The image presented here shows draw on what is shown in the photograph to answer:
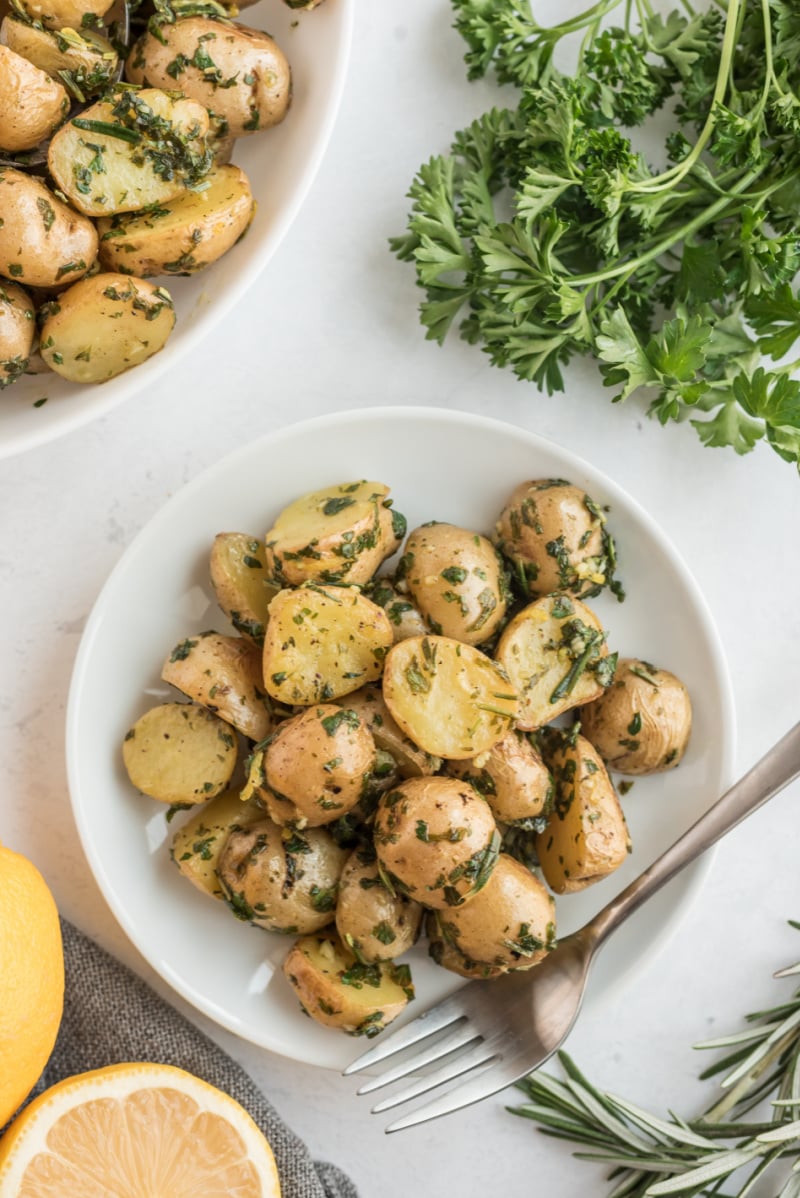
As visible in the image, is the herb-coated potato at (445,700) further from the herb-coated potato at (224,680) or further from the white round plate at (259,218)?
the white round plate at (259,218)

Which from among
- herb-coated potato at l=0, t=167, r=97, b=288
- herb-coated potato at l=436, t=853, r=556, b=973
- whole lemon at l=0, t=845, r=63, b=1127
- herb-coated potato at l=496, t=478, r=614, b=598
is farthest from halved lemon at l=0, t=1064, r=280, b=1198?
herb-coated potato at l=0, t=167, r=97, b=288

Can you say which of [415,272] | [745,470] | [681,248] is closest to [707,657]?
[745,470]

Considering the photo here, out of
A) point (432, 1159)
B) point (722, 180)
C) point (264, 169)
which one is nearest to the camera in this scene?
point (264, 169)

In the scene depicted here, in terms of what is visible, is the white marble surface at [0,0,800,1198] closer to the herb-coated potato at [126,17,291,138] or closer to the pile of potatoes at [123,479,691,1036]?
the pile of potatoes at [123,479,691,1036]

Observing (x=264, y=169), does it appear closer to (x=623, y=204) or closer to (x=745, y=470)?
(x=623, y=204)

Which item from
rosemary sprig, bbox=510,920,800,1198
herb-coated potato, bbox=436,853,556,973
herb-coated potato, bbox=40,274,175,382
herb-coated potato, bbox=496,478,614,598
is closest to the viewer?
herb-coated potato, bbox=40,274,175,382

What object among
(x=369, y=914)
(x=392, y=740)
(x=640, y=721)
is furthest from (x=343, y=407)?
(x=369, y=914)

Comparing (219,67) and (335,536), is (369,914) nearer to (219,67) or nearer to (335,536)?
(335,536)
